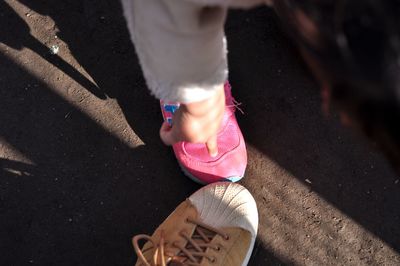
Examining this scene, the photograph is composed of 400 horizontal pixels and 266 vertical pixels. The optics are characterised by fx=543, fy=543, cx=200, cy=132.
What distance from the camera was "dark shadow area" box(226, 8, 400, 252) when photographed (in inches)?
53.4

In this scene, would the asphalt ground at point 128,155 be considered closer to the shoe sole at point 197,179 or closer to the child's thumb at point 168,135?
the shoe sole at point 197,179

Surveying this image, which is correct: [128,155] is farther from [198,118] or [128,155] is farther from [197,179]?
[198,118]

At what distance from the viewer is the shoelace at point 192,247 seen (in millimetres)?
1269

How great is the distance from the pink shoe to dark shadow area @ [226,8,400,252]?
6cm

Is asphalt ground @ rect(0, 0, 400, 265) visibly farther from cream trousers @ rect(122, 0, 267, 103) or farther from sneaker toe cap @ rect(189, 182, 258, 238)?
cream trousers @ rect(122, 0, 267, 103)

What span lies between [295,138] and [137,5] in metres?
0.73

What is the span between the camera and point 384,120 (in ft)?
1.61

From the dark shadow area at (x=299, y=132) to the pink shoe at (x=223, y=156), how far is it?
0.06 meters

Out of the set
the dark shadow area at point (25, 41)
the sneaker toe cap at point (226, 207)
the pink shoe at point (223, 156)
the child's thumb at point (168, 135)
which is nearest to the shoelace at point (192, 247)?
the sneaker toe cap at point (226, 207)

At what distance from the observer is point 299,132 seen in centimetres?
141

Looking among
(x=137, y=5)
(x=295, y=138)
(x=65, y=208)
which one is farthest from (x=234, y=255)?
(x=137, y=5)

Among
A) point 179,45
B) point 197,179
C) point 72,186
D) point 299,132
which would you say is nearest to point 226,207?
point 197,179

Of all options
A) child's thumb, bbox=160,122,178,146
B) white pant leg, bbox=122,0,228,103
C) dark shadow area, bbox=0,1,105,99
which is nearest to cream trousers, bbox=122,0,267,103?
white pant leg, bbox=122,0,228,103

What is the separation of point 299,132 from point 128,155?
0.45m
